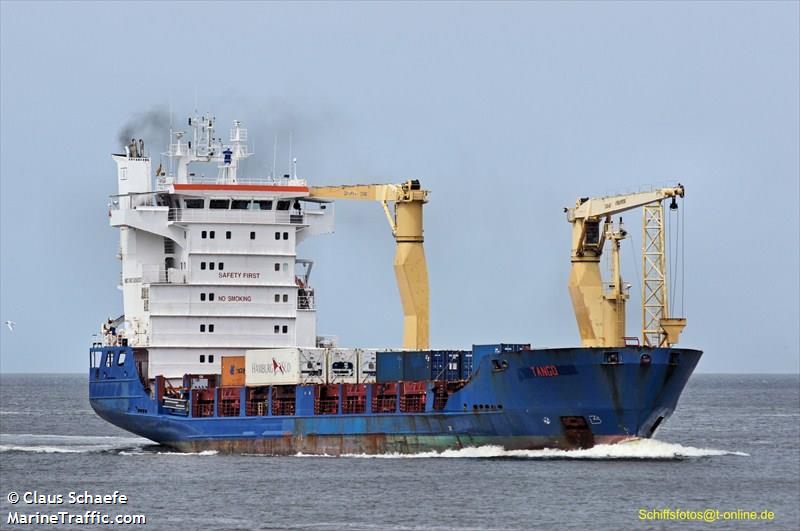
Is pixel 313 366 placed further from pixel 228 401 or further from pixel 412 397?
pixel 412 397

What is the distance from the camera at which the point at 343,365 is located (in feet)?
162

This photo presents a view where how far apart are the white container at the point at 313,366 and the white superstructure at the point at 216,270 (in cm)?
346

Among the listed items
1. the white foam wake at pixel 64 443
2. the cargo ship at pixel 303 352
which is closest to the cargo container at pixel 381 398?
the cargo ship at pixel 303 352

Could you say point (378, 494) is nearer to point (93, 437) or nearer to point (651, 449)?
point (651, 449)

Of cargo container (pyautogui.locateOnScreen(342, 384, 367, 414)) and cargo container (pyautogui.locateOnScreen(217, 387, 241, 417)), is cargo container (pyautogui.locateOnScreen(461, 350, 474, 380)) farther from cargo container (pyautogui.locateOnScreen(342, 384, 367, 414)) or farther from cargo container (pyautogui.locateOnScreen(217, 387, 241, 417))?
cargo container (pyautogui.locateOnScreen(217, 387, 241, 417))

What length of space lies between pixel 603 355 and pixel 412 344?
946cm

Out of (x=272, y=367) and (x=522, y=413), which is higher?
(x=272, y=367)

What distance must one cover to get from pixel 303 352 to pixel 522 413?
8.04 meters

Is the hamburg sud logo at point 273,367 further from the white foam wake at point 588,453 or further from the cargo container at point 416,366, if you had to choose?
the white foam wake at point 588,453

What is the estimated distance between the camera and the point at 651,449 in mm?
45062

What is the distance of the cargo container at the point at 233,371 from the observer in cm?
5059

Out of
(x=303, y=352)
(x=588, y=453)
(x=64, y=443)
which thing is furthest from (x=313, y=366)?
(x=64, y=443)

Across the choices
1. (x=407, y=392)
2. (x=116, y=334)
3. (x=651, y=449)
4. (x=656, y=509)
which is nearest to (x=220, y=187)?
(x=116, y=334)

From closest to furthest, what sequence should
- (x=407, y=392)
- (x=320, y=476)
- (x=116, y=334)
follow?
(x=320, y=476), (x=407, y=392), (x=116, y=334)
